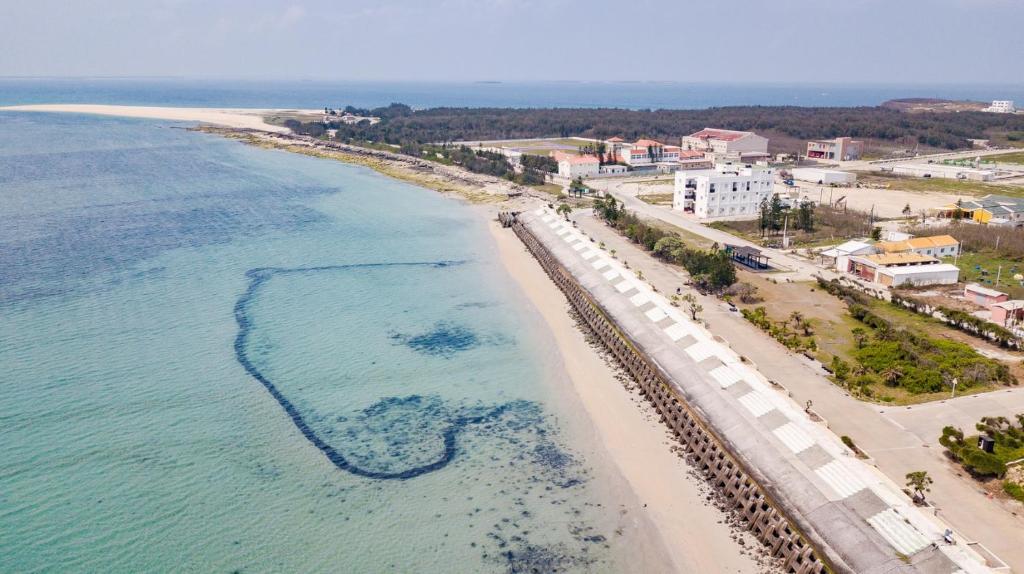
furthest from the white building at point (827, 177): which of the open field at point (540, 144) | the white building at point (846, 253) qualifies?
the white building at point (846, 253)

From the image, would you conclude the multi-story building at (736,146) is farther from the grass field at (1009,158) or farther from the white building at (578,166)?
the grass field at (1009,158)

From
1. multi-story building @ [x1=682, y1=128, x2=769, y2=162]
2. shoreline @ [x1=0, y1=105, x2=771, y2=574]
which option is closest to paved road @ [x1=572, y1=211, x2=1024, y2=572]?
shoreline @ [x1=0, y1=105, x2=771, y2=574]

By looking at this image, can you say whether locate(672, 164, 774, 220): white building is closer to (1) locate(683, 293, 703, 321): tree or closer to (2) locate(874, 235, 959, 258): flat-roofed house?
(2) locate(874, 235, 959, 258): flat-roofed house

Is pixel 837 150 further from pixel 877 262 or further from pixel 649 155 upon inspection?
pixel 877 262

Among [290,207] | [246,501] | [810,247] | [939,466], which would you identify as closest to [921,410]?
[939,466]

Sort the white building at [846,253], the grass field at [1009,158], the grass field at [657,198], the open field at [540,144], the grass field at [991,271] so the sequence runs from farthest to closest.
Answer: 1. the open field at [540,144]
2. the grass field at [1009,158]
3. the grass field at [657,198]
4. the white building at [846,253]
5. the grass field at [991,271]

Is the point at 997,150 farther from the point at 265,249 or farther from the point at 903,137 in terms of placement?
the point at 265,249
